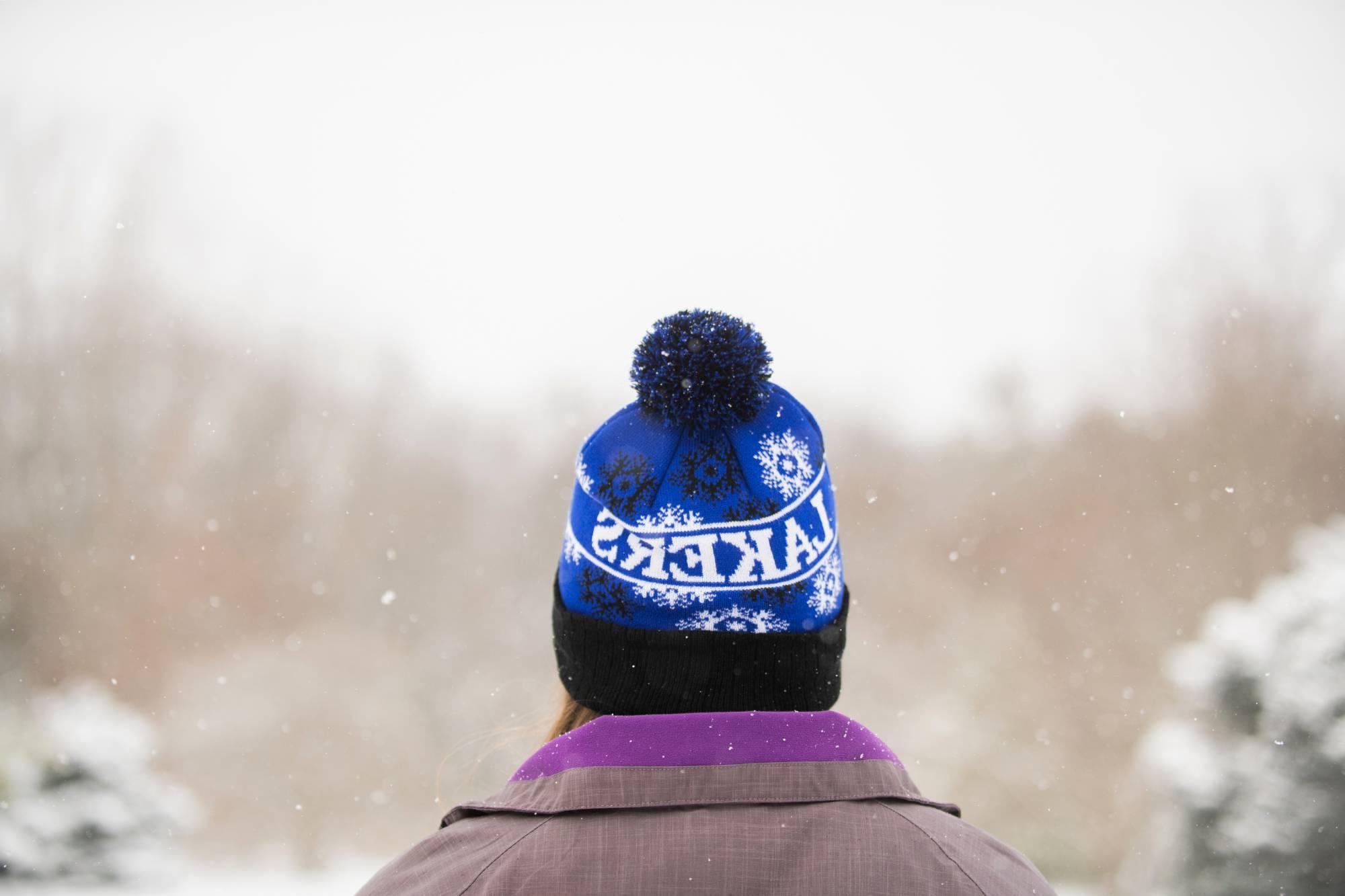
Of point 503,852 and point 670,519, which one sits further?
point 670,519

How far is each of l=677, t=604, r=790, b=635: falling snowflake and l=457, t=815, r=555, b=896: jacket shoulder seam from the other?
0.22m

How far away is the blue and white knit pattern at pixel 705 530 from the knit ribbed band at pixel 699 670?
0.04 ft

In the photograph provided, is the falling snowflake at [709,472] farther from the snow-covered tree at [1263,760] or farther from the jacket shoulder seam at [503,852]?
the snow-covered tree at [1263,760]

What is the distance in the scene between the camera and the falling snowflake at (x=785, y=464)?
777mm

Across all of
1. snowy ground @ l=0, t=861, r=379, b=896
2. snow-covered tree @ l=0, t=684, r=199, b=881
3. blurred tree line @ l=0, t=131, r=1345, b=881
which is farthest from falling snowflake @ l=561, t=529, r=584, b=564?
blurred tree line @ l=0, t=131, r=1345, b=881

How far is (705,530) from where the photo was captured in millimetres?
746

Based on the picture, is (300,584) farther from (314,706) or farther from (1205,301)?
(1205,301)

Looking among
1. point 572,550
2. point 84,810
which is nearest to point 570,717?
point 572,550

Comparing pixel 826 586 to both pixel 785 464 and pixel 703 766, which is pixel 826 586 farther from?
pixel 703 766

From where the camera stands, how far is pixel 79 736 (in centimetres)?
520

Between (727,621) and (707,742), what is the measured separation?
6.1 inches

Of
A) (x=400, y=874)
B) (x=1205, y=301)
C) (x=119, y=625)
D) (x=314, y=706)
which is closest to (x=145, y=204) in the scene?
(x=119, y=625)

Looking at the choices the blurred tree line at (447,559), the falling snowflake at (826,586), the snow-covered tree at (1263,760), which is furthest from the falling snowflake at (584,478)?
the blurred tree line at (447,559)

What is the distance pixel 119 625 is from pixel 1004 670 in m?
8.00
